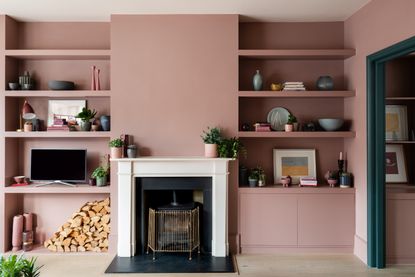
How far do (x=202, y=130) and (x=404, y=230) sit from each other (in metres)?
2.35

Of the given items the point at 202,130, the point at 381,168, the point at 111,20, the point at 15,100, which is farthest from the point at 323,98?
the point at 15,100

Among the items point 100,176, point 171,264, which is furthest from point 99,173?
point 171,264

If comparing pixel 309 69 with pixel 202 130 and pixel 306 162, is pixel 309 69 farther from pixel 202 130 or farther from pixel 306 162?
pixel 202 130

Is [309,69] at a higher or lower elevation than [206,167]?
higher

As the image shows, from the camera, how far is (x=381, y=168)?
3.70 metres

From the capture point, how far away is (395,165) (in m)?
4.13

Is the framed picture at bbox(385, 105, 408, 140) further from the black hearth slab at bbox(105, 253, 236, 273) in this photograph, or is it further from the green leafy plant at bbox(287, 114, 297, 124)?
the black hearth slab at bbox(105, 253, 236, 273)

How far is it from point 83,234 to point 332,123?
3.11m

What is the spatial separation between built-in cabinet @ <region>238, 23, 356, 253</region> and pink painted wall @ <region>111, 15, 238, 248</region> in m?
0.26

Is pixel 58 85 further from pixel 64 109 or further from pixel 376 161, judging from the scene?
pixel 376 161

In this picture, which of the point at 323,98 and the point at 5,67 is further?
the point at 323,98

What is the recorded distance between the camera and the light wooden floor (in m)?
3.58

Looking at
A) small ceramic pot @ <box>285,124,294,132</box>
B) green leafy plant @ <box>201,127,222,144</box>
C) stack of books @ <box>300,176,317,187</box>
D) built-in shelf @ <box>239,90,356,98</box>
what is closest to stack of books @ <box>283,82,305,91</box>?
built-in shelf @ <box>239,90,356,98</box>

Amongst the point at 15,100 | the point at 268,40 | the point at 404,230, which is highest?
the point at 268,40
